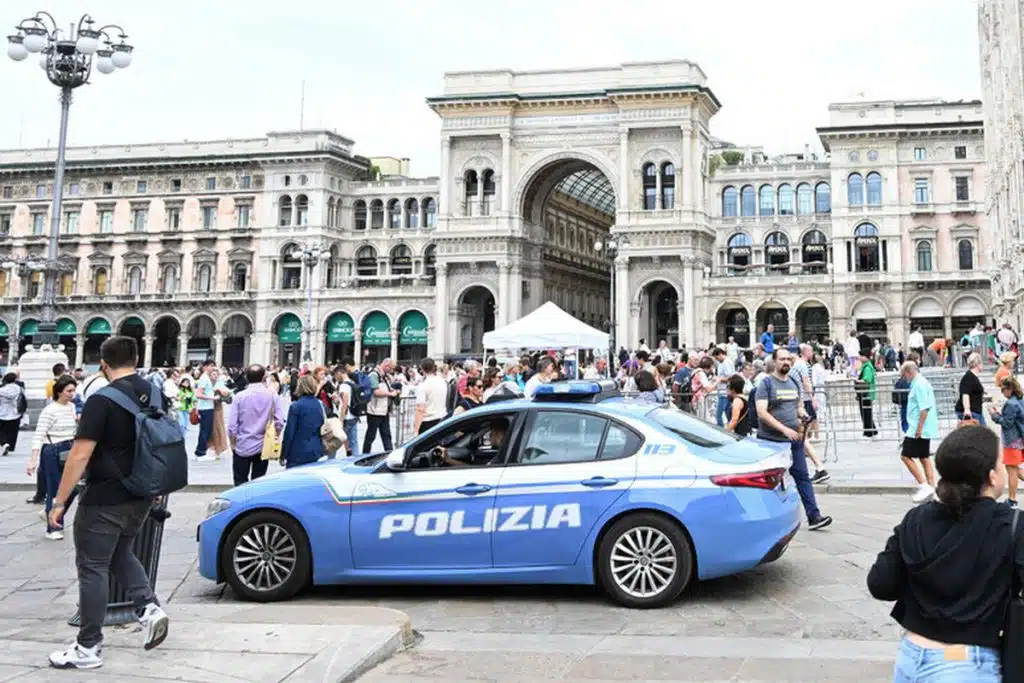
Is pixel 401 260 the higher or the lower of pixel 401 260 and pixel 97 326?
the higher

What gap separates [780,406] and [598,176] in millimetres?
64163

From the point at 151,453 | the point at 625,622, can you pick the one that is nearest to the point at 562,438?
the point at 625,622

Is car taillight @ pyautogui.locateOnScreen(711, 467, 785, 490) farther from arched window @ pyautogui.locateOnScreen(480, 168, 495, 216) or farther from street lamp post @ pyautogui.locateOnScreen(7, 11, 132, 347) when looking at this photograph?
arched window @ pyautogui.locateOnScreen(480, 168, 495, 216)

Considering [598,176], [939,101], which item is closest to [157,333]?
[598,176]

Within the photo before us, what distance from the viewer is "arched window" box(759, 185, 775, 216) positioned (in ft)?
220

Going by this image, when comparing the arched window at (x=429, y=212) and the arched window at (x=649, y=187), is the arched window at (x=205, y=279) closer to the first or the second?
the arched window at (x=429, y=212)

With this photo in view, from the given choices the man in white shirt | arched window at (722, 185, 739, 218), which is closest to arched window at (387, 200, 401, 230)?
arched window at (722, 185, 739, 218)

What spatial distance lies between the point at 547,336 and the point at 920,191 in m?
44.7

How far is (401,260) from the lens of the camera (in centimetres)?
7069

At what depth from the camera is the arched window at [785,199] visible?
6650cm

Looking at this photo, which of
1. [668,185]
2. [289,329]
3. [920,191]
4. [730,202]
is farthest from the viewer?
[730,202]

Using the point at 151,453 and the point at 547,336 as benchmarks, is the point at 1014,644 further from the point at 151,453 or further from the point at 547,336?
the point at 547,336

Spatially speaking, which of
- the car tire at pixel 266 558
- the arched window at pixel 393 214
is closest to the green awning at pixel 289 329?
the arched window at pixel 393 214

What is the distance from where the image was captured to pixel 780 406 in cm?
961
